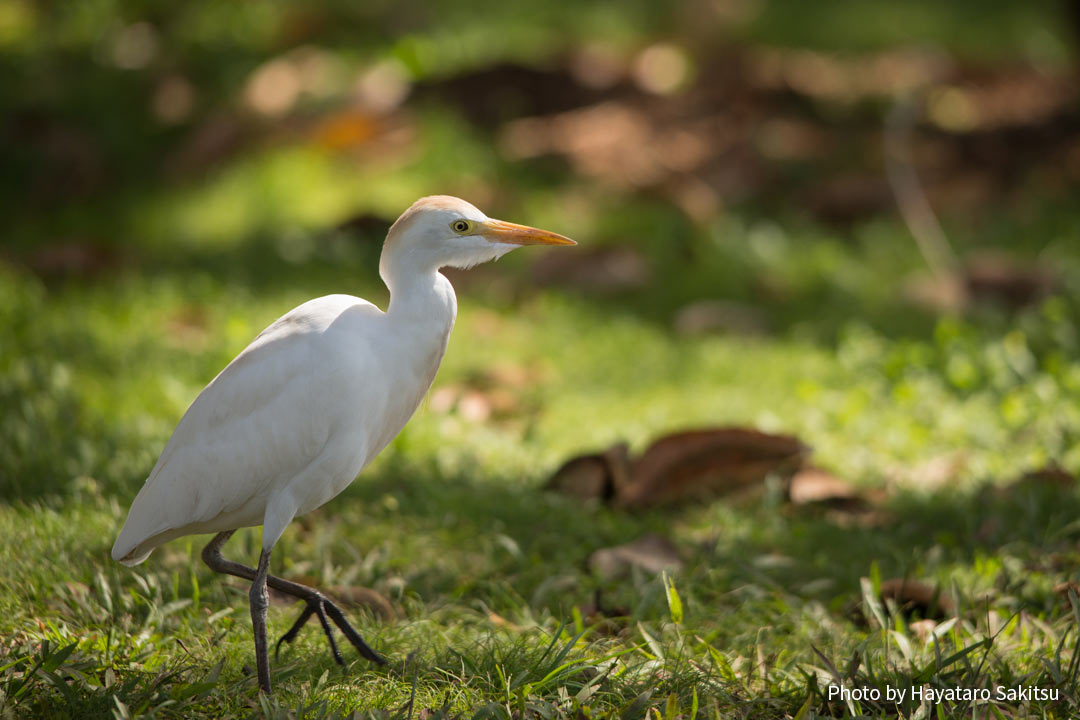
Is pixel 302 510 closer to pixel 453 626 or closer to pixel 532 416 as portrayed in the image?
pixel 453 626

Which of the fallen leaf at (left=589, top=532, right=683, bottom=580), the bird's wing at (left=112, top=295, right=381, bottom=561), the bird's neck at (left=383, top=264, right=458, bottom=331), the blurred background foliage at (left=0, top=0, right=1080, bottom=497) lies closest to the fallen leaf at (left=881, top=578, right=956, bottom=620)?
the fallen leaf at (left=589, top=532, right=683, bottom=580)

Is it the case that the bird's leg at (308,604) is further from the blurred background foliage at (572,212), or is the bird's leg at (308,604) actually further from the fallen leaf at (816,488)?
the fallen leaf at (816,488)

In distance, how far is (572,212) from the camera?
665cm

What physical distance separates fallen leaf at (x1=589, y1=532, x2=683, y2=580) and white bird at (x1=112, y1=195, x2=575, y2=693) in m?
0.89

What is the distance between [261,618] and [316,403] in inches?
20.5

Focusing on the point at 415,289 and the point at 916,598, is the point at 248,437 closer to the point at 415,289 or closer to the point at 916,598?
the point at 415,289

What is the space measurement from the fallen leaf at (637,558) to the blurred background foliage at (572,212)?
84 centimetres

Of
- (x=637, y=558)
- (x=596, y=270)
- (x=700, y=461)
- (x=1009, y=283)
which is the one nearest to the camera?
(x=637, y=558)

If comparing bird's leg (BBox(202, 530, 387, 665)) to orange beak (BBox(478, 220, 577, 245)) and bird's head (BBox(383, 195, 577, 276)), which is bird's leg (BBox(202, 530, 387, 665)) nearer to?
bird's head (BBox(383, 195, 577, 276))

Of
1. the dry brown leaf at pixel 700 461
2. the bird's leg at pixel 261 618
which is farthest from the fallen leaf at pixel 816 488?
the bird's leg at pixel 261 618

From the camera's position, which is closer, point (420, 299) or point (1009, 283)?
point (420, 299)

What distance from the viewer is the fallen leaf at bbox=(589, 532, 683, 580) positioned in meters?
3.53

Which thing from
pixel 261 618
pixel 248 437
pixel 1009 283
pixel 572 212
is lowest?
pixel 1009 283

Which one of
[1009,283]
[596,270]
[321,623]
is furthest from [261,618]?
[1009,283]
